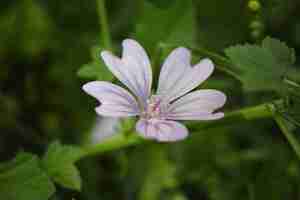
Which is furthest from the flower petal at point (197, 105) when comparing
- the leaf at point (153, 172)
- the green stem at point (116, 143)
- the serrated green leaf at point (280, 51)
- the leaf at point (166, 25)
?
the leaf at point (153, 172)

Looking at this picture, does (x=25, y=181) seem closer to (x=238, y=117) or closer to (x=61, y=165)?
(x=61, y=165)

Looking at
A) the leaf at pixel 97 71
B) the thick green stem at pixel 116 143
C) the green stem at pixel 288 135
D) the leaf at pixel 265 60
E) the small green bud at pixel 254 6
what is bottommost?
the thick green stem at pixel 116 143

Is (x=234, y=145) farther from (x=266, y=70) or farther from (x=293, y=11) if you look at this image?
(x=266, y=70)

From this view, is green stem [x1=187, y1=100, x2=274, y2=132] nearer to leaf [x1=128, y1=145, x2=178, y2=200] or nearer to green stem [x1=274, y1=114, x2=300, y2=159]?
green stem [x1=274, y1=114, x2=300, y2=159]

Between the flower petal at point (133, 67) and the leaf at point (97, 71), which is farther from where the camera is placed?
the leaf at point (97, 71)

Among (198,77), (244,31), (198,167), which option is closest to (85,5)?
(244,31)

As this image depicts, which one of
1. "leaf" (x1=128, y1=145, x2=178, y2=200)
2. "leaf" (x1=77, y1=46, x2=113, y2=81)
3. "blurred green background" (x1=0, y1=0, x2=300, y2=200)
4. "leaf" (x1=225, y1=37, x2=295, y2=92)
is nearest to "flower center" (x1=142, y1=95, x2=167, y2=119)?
"leaf" (x1=77, y1=46, x2=113, y2=81)

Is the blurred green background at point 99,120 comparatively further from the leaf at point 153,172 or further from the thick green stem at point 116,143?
the thick green stem at point 116,143
